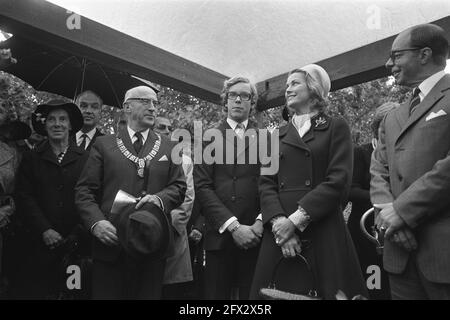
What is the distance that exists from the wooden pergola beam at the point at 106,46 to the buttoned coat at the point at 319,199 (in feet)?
6.87

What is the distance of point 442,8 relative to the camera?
445 cm

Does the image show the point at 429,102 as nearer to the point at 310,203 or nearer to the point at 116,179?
the point at 310,203

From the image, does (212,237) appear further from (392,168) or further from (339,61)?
(339,61)

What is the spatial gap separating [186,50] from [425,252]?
3.79m

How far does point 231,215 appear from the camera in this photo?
3.94 m

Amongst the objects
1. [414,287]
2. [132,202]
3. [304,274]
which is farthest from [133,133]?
[414,287]

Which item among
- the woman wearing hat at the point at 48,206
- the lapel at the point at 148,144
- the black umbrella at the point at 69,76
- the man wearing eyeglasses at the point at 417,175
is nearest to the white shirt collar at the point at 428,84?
A: the man wearing eyeglasses at the point at 417,175

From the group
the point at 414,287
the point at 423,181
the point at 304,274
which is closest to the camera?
the point at 423,181

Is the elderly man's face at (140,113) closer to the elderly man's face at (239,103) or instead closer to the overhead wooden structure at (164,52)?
the elderly man's face at (239,103)

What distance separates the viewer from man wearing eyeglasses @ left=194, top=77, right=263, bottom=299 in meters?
3.90

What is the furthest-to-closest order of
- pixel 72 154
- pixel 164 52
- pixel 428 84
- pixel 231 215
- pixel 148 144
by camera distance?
1. pixel 164 52
2. pixel 72 154
3. pixel 148 144
4. pixel 231 215
5. pixel 428 84

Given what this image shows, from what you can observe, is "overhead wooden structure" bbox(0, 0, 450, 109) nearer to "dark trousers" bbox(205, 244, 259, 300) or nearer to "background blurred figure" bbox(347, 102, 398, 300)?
"background blurred figure" bbox(347, 102, 398, 300)

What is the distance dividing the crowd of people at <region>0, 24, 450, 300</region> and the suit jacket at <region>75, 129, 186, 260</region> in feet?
0.03

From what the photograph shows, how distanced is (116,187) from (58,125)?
110cm
